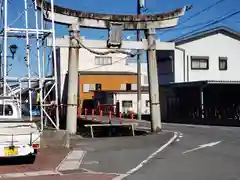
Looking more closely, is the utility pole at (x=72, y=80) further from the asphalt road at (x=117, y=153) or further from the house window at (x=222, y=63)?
the house window at (x=222, y=63)

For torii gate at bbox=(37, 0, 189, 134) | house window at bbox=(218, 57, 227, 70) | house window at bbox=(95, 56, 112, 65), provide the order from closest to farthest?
torii gate at bbox=(37, 0, 189, 134) < house window at bbox=(218, 57, 227, 70) < house window at bbox=(95, 56, 112, 65)

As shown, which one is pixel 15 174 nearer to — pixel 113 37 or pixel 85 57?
pixel 113 37

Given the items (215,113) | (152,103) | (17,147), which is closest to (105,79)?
(215,113)

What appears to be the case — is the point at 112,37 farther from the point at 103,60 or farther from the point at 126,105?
the point at 103,60

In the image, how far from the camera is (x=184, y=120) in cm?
3709

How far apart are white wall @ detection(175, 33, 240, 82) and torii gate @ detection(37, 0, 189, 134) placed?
55.6ft

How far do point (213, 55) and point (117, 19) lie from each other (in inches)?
832

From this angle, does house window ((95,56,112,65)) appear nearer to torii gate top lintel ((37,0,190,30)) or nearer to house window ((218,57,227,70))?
house window ((218,57,227,70))

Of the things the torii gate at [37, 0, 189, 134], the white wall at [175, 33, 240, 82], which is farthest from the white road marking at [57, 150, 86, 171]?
the white wall at [175, 33, 240, 82]

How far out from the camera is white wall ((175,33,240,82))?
133ft

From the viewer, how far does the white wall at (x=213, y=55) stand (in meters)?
40.5

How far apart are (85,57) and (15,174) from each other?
174 feet

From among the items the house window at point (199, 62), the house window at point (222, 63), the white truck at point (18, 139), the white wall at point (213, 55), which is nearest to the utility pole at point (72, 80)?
the white truck at point (18, 139)

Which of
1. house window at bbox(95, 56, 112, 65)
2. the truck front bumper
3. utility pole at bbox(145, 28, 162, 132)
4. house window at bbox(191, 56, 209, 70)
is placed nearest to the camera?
the truck front bumper
